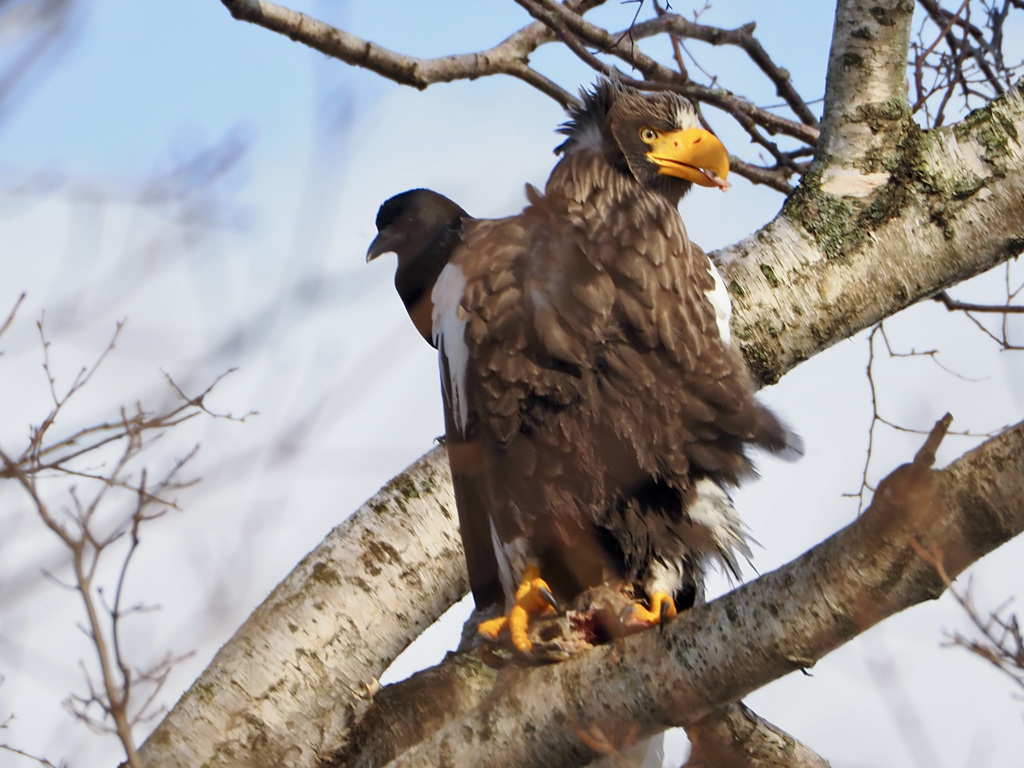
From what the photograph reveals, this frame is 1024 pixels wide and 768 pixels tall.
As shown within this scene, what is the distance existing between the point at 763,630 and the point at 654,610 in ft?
2.95

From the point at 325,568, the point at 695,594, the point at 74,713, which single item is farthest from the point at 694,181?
the point at 74,713

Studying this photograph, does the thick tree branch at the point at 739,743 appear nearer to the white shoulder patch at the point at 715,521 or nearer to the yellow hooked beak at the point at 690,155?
the white shoulder patch at the point at 715,521

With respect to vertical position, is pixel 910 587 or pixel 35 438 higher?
pixel 35 438

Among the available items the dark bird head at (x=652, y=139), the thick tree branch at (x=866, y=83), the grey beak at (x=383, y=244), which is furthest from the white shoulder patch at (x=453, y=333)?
the grey beak at (x=383, y=244)

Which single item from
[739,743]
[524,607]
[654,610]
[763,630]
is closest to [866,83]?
[654,610]

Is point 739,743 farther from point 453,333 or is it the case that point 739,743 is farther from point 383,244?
point 383,244

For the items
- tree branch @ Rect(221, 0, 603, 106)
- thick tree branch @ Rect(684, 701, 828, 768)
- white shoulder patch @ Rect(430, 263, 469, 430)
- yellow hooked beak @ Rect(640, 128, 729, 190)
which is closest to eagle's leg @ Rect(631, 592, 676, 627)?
thick tree branch @ Rect(684, 701, 828, 768)

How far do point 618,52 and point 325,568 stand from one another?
2076 mm

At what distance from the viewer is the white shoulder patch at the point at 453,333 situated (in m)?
2.77

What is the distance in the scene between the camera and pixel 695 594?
9.40 ft

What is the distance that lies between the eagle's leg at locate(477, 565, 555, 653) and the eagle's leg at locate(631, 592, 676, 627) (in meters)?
0.24

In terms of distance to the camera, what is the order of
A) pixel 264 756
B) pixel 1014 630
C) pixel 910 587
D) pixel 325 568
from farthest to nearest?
1. pixel 325 568
2. pixel 264 756
3. pixel 1014 630
4. pixel 910 587

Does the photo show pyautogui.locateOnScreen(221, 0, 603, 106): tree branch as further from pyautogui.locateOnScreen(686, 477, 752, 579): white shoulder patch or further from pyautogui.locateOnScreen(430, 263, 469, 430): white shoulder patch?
pyautogui.locateOnScreen(686, 477, 752, 579): white shoulder patch

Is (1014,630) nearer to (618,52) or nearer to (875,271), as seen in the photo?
(875,271)
